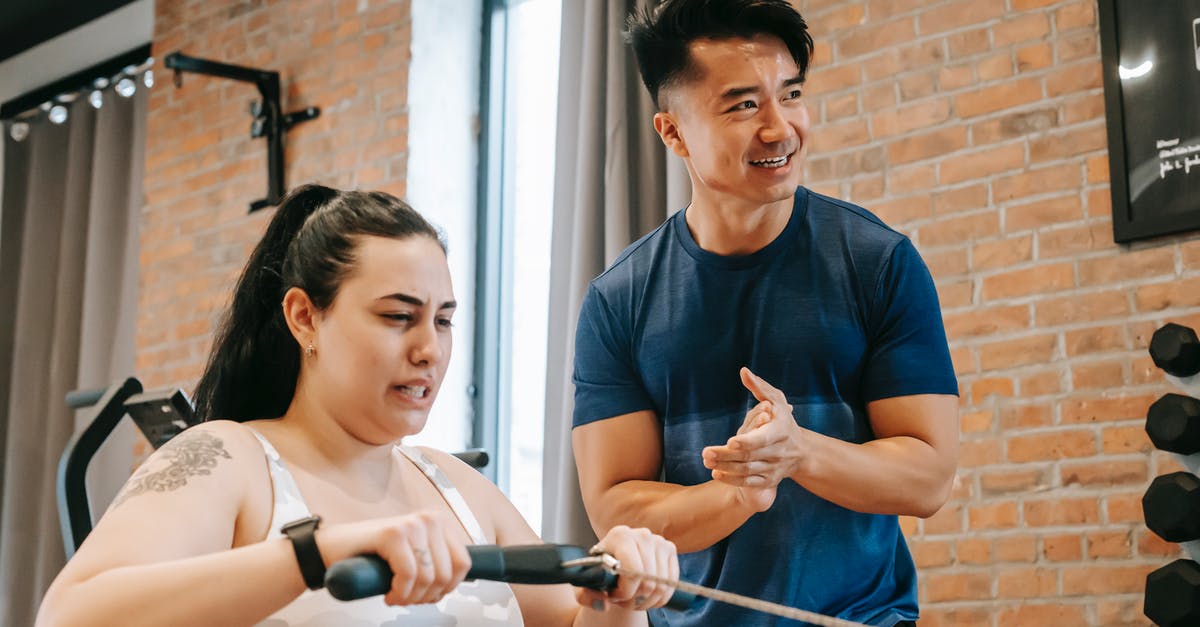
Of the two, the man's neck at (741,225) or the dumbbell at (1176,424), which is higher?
the man's neck at (741,225)

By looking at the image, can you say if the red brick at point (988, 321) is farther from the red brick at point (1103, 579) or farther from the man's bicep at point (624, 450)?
the man's bicep at point (624, 450)

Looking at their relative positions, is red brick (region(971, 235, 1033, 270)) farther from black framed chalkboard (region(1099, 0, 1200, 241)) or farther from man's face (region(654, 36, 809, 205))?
man's face (region(654, 36, 809, 205))

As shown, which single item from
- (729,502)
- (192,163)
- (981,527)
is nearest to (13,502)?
(192,163)

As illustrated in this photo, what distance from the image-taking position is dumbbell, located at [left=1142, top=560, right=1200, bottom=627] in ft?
7.54

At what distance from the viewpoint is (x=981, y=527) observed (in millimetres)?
2715

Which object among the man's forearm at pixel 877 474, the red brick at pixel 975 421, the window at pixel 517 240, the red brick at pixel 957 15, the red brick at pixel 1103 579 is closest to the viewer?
the man's forearm at pixel 877 474

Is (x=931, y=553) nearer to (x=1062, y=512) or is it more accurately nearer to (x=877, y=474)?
(x=1062, y=512)

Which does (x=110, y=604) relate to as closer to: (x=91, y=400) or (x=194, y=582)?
(x=194, y=582)

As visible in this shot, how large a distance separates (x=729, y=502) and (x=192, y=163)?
11.6 feet

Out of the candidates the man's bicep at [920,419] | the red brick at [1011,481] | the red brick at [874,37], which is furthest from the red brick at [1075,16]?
the man's bicep at [920,419]

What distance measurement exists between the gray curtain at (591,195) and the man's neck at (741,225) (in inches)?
60.6

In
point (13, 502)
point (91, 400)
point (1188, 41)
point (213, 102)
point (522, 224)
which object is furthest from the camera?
point (13, 502)

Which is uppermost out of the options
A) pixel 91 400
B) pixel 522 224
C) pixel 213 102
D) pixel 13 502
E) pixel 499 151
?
pixel 213 102

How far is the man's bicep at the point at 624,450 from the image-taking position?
1.76 metres
